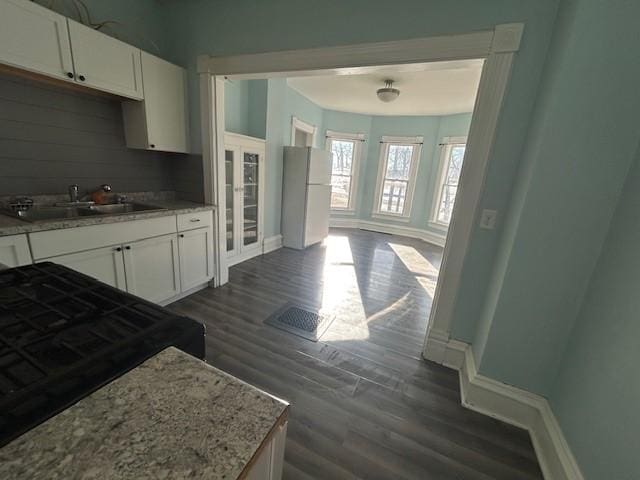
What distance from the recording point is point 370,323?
Answer: 248cm

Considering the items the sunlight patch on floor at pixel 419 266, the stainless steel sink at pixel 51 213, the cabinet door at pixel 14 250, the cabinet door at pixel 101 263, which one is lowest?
the sunlight patch on floor at pixel 419 266

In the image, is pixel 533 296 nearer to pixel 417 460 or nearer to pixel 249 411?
pixel 417 460

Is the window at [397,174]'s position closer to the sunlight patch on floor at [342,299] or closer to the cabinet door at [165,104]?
the sunlight patch on floor at [342,299]

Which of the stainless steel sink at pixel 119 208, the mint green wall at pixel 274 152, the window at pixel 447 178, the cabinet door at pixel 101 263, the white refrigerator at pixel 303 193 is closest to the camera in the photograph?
the cabinet door at pixel 101 263

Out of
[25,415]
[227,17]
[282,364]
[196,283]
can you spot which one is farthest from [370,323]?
[227,17]

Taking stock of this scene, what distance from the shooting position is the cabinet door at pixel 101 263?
1.72 m

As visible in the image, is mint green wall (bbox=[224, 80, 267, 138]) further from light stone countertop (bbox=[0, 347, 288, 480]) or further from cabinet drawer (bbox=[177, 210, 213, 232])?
light stone countertop (bbox=[0, 347, 288, 480])

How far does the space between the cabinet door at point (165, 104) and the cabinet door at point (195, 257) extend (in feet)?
2.75

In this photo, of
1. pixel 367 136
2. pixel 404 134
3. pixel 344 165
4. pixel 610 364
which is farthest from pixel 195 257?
pixel 404 134

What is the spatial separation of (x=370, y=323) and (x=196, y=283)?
1.72 m

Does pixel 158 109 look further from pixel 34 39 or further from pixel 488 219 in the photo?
pixel 488 219

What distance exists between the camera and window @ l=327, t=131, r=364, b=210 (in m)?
6.31

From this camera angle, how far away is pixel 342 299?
→ 290 centimetres

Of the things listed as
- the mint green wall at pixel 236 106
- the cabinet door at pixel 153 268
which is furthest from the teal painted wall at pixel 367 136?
the cabinet door at pixel 153 268
